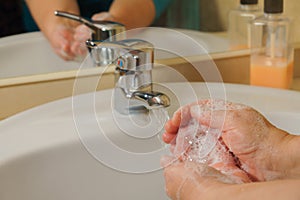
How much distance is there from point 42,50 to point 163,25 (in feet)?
0.58

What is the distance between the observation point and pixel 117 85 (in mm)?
685

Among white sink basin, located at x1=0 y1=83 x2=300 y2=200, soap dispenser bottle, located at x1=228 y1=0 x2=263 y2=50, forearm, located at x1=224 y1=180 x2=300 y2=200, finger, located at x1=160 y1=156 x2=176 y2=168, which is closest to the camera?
forearm, located at x1=224 y1=180 x2=300 y2=200

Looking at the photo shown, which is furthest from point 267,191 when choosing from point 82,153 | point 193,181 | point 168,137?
point 82,153

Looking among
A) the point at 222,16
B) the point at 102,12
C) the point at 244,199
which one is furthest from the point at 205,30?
the point at 244,199

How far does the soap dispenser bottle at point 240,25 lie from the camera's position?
85 cm

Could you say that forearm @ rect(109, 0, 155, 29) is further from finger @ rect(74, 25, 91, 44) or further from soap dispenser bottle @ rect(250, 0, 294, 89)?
soap dispenser bottle @ rect(250, 0, 294, 89)

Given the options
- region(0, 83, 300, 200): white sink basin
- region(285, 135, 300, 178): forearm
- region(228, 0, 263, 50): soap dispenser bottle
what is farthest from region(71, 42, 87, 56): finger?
region(285, 135, 300, 178): forearm

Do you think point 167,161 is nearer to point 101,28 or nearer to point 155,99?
point 155,99

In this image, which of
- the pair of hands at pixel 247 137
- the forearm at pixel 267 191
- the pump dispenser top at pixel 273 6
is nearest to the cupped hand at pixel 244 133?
the pair of hands at pixel 247 137

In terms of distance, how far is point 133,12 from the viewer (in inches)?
31.9

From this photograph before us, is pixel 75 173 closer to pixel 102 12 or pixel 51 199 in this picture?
pixel 51 199

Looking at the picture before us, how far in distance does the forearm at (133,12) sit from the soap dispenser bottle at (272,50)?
0.15 metres

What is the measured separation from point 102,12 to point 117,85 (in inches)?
6.3

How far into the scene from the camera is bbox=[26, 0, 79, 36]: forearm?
30.9 inches
